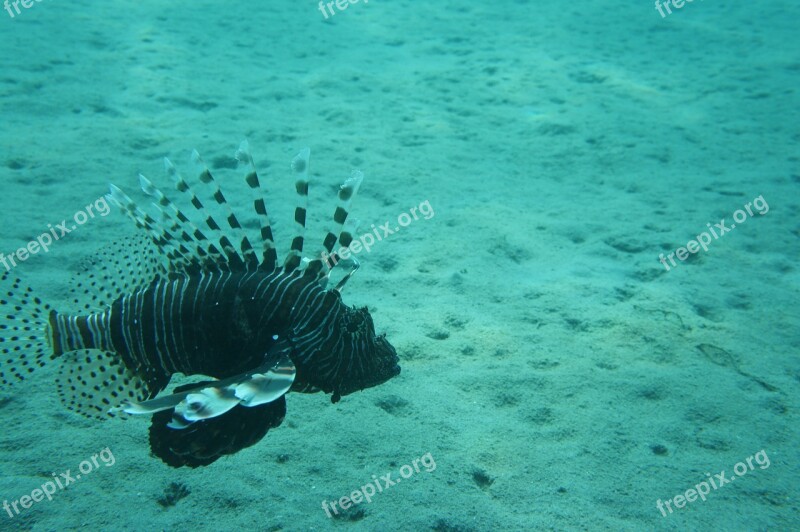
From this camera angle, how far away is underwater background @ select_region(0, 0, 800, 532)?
2926mm

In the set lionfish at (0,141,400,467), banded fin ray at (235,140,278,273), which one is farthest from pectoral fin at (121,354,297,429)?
banded fin ray at (235,140,278,273)
